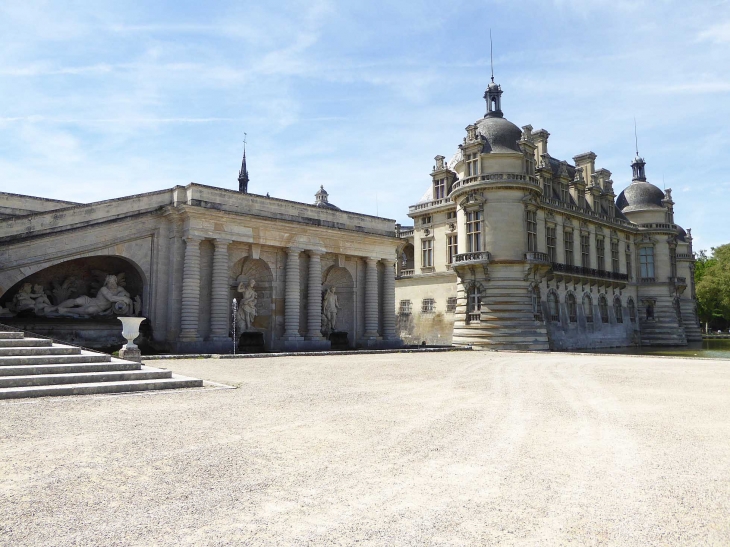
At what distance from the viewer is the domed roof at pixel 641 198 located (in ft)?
197

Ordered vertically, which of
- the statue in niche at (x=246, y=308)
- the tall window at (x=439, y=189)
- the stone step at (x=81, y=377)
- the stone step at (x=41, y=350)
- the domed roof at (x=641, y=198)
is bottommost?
the stone step at (x=81, y=377)

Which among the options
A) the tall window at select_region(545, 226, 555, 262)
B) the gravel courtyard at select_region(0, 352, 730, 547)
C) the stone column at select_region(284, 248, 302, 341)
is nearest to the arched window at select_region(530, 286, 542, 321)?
the tall window at select_region(545, 226, 555, 262)

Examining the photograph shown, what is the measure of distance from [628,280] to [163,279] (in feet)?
157

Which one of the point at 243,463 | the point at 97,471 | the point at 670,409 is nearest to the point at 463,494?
the point at 243,463

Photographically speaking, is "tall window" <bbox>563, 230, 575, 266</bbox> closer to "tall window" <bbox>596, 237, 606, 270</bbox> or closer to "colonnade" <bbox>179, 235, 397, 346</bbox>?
"tall window" <bbox>596, 237, 606, 270</bbox>

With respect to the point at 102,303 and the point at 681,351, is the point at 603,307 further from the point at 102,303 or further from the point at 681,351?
the point at 102,303

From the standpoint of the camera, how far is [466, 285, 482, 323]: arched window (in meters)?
39.8

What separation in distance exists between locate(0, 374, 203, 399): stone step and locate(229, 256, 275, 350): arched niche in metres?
17.6

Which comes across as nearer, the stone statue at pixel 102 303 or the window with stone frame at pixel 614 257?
the stone statue at pixel 102 303

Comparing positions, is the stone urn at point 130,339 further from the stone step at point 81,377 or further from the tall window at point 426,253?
the tall window at point 426,253

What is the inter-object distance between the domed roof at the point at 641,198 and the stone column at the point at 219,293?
49546 mm

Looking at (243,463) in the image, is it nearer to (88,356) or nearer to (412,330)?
(88,356)

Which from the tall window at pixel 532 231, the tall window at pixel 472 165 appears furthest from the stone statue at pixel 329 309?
the tall window at pixel 532 231

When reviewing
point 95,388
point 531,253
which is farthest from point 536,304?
point 95,388
